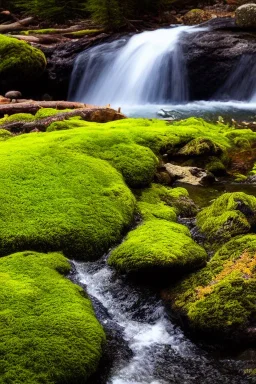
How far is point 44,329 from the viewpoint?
3537 mm

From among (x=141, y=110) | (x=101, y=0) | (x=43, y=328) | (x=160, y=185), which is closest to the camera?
(x=43, y=328)

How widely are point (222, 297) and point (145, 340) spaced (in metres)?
0.72

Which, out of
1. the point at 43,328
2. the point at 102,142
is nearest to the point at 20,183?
the point at 102,142

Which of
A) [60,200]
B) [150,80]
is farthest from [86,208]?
[150,80]

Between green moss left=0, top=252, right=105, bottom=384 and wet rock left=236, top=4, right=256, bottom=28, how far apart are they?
49.2ft

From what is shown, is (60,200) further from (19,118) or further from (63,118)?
(19,118)

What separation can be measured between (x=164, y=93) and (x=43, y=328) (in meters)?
13.0

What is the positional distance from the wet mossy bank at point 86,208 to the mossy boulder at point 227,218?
0.19 m

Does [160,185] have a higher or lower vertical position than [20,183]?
lower

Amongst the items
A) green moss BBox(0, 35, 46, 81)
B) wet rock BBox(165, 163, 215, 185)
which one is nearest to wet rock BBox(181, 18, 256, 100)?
green moss BBox(0, 35, 46, 81)

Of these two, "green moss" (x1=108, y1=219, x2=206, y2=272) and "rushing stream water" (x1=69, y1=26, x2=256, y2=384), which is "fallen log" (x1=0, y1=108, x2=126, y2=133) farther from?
"green moss" (x1=108, y1=219, x2=206, y2=272)

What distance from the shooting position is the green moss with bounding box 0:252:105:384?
10.7 ft

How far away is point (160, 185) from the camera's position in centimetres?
690

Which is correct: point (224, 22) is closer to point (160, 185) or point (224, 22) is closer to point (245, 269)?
point (160, 185)
